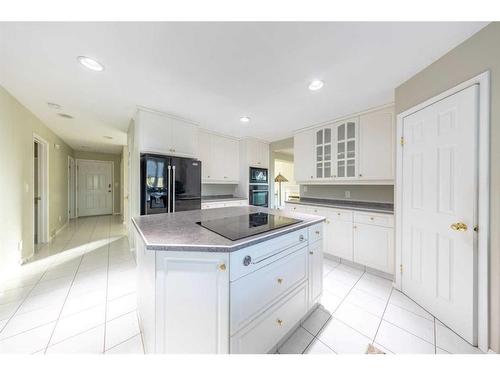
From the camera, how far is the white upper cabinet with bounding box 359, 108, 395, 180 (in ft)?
8.32

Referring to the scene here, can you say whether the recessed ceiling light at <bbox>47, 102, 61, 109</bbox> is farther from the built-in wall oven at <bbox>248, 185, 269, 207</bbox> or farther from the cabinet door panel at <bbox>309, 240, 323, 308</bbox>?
the cabinet door panel at <bbox>309, 240, 323, 308</bbox>

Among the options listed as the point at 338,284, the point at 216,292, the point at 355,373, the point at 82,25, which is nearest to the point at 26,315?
the point at 216,292

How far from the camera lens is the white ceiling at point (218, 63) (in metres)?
1.31

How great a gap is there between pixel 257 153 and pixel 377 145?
2461mm

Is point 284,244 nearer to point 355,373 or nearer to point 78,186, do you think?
point 355,373

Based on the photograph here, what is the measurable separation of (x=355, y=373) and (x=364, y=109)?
2.95 m

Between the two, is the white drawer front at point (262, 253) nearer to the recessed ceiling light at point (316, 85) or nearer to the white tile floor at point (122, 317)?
the white tile floor at point (122, 317)

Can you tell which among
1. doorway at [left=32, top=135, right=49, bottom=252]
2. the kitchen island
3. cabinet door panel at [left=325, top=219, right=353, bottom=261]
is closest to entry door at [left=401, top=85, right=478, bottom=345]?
cabinet door panel at [left=325, top=219, right=353, bottom=261]

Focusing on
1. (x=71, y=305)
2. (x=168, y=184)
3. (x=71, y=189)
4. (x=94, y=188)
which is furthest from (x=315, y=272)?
(x=94, y=188)

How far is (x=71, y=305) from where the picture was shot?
180 centimetres

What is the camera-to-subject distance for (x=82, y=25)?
4.16ft

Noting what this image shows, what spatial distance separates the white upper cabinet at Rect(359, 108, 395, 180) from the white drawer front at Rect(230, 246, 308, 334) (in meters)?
1.92

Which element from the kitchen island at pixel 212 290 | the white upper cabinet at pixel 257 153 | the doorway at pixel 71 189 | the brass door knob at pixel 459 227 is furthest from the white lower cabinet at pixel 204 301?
the doorway at pixel 71 189

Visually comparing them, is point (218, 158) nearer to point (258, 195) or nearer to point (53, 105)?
point (258, 195)
